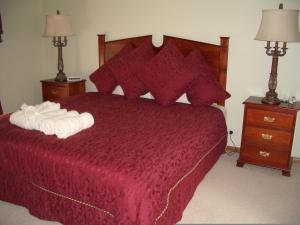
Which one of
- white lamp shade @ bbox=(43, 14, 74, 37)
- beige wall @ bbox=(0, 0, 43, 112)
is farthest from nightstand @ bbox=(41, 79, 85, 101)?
white lamp shade @ bbox=(43, 14, 74, 37)

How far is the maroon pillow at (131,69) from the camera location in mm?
3270

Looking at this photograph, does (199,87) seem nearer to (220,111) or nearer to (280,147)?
(220,111)

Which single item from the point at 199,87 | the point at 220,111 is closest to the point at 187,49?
the point at 199,87

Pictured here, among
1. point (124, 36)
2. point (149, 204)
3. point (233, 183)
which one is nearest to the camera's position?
point (149, 204)

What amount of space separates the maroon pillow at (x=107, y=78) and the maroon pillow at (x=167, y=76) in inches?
15.7

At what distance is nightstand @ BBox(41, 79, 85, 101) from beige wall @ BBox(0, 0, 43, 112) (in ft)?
1.61

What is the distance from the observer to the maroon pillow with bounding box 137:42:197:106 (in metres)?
3.00

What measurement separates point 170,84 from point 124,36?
116cm

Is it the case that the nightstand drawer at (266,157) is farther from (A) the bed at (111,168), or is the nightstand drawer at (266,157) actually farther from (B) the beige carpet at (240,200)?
(A) the bed at (111,168)

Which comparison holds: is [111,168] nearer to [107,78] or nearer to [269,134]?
[269,134]

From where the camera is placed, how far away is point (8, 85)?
3.95m

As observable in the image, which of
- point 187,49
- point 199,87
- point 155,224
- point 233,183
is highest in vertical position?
point 187,49

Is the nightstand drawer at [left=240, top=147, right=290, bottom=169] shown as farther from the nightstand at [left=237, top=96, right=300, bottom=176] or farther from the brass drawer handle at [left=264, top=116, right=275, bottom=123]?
the brass drawer handle at [left=264, top=116, right=275, bottom=123]

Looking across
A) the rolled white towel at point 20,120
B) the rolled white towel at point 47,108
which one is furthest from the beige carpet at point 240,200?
the rolled white towel at point 47,108
